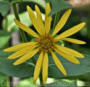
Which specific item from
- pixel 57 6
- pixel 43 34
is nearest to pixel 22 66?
pixel 43 34

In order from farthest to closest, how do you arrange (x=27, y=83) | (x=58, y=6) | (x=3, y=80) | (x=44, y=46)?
(x=27, y=83) < (x=3, y=80) < (x=44, y=46) < (x=58, y=6)

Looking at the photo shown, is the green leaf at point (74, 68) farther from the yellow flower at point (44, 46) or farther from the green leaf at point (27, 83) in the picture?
the green leaf at point (27, 83)

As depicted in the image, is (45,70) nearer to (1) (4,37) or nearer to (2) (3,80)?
(2) (3,80)

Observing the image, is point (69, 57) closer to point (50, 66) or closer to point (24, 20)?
point (50, 66)

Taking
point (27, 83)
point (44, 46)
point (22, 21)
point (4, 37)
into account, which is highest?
point (22, 21)

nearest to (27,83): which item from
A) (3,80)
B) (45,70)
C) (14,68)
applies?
(3,80)

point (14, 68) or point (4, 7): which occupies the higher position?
point (4, 7)

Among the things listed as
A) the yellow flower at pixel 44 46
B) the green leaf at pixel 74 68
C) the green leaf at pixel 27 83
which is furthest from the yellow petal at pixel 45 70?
the green leaf at pixel 27 83
